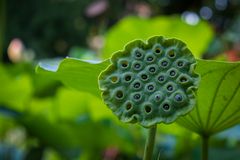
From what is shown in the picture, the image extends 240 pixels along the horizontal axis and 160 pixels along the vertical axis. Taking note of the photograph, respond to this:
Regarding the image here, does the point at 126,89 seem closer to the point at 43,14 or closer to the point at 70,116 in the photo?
the point at 70,116

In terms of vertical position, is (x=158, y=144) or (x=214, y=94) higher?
(x=214, y=94)

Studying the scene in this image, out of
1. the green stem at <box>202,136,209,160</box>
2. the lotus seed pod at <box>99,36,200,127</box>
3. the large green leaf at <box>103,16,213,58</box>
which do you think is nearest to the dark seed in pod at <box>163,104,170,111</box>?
the lotus seed pod at <box>99,36,200,127</box>

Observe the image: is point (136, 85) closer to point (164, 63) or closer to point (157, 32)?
point (164, 63)

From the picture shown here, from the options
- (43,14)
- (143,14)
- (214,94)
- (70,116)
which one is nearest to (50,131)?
(70,116)

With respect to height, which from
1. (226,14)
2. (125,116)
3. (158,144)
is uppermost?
(226,14)

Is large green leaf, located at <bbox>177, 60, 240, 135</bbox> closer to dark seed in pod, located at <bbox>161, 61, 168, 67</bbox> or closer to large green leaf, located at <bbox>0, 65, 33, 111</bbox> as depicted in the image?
dark seed in pod, located at <bbox>161, 61, 168, 67</bbox>

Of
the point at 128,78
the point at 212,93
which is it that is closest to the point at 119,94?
the point at 128,78

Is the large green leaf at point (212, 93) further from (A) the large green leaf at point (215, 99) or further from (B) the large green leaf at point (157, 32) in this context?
(B) the large green leaf at point (157, 32)
